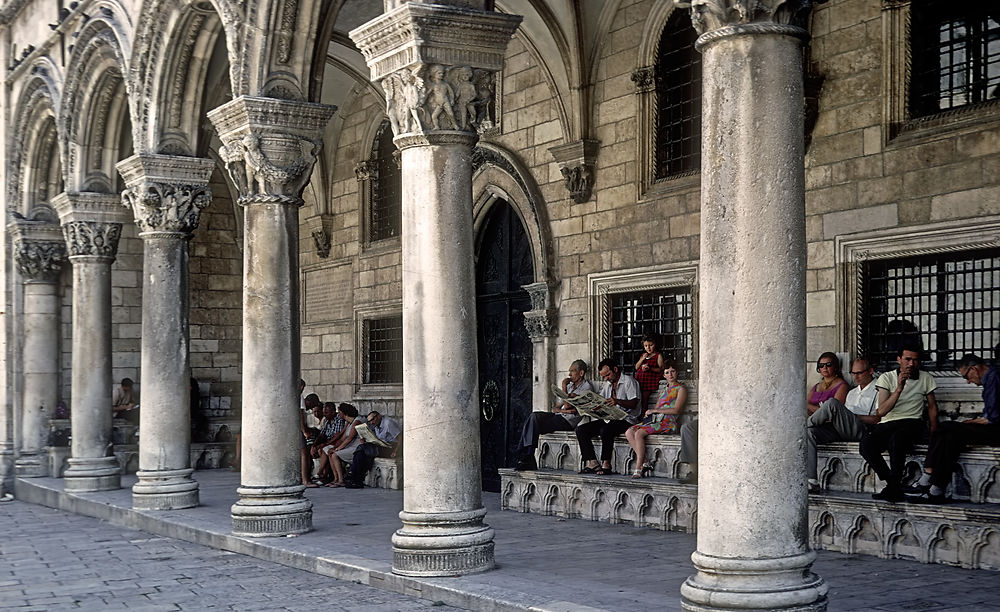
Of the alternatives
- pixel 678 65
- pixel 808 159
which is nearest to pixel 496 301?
pixel 678 65

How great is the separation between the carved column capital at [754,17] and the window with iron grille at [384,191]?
459 inches

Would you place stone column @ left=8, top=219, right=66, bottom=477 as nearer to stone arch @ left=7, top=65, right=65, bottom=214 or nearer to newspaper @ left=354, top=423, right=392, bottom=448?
stone arch @ left=7, top=65, right=65, bottom=214

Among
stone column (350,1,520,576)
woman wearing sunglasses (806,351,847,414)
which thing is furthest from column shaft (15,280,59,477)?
woman wearing sunglasses (806,351,847,414)

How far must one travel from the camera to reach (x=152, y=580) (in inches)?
362

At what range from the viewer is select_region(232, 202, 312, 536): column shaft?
10.5m

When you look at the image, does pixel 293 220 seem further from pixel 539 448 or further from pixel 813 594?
pixel 813 594

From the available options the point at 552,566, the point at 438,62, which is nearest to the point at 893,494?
the point at 552,566

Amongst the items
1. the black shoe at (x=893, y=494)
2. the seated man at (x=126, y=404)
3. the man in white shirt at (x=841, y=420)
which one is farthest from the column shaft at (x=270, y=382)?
the seated man at (x=126, y=404)

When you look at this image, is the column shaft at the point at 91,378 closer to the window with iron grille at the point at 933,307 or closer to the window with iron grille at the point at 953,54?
the window with iron grille at the point at 933,307

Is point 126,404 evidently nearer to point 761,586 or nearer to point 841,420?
point 841,420

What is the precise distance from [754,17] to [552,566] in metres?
4.15

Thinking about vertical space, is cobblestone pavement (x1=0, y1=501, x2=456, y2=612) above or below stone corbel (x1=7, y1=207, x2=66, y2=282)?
below

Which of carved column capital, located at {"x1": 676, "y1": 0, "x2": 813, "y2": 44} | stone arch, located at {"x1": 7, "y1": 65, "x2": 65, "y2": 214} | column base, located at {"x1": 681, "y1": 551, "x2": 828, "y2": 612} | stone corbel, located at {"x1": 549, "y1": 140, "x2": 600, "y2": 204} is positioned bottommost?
column base, located at {"x1": 681, "y1": 551, "x2": 828, "y2": 612}

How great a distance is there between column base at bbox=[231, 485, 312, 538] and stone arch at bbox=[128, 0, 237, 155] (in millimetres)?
4393
